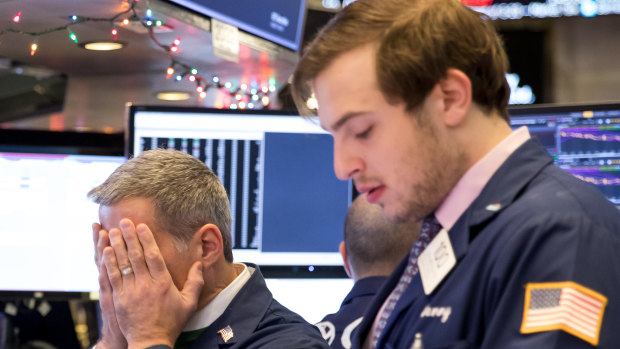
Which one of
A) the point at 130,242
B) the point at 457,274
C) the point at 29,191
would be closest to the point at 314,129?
the point at 29,191

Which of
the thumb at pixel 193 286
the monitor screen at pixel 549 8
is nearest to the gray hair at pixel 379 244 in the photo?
the thumb at pixel 193 286

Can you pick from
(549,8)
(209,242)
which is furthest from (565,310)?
(549,8)

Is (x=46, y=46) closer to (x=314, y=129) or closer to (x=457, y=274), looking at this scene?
(x=314, y=129)

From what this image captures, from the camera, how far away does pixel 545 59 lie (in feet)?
15.3

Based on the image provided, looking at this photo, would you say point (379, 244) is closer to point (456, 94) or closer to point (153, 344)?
point (153, 344)

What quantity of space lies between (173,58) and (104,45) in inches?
10.4

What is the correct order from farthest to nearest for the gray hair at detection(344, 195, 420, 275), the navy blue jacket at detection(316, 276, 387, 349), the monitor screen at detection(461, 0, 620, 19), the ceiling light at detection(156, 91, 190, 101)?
1. the monitor screen at detection(461, 0, 620, 19)
2. the ceiling light at detection(156, 91, 190, 101)
3. the gray hair at detection(344, 195, 420, 275)
4. the navy blue jacket at detection(316, 276, 387, 349)

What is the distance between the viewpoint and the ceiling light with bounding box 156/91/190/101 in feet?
8.86

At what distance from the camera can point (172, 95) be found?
107 inches

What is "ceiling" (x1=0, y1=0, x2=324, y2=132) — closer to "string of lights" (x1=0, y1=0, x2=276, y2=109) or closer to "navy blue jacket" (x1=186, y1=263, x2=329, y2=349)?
"string of lights" (x1=0, y1=0, x2=276, y2=109)

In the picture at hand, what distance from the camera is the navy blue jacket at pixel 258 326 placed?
1533mm

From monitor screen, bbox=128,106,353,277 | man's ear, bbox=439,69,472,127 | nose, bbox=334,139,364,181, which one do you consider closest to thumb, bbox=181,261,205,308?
nose, bbox=334,139,364,181

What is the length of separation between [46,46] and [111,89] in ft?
1.41

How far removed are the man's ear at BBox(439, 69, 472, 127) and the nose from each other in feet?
0.47
